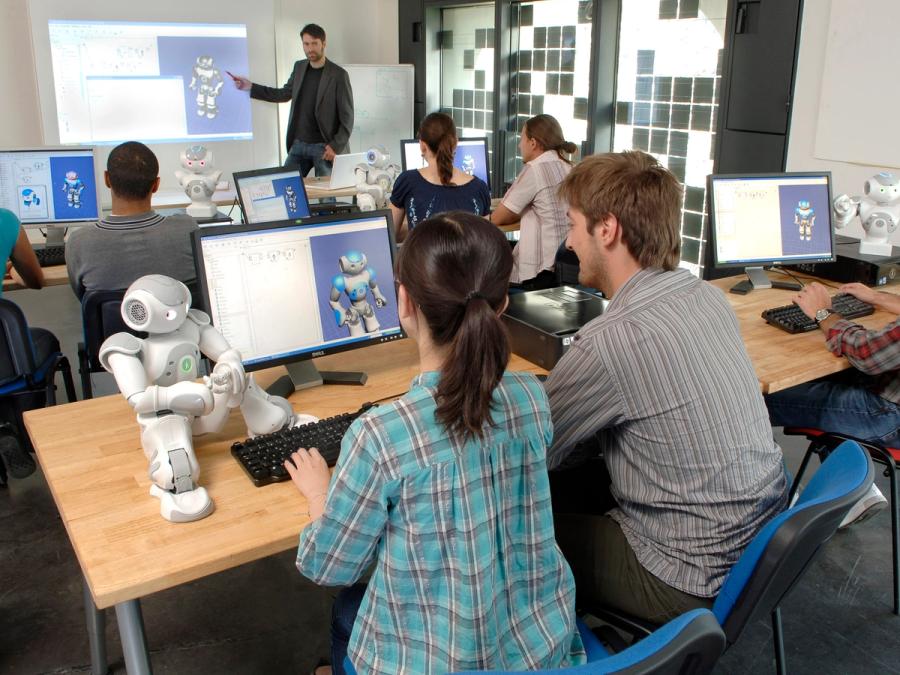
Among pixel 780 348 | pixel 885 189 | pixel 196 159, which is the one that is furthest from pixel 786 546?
pixel 196 159

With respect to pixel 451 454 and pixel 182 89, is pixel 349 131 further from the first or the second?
pixel 451 454

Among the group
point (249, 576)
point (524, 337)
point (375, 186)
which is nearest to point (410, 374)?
point (524, 337)

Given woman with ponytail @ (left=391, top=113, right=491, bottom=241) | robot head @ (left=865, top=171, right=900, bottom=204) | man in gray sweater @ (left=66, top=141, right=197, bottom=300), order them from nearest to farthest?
1. man in gray sweater @ (left=66, top=141, right=197, bottom=300)
2. robot head @ (left=865, top=171, right=900, bottom=204)
3. woman with ponytail @ (left=391, top=113, right=491, bottom=241)

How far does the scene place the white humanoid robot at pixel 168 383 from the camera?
144 centimetres

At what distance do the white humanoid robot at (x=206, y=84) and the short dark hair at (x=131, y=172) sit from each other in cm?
386

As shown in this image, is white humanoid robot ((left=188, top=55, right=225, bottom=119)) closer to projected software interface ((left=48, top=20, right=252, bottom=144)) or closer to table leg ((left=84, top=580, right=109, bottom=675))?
projected software interface ((left=48, top=20, right=252, bottom=144))

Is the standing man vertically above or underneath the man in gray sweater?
above

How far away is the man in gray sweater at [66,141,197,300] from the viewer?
2.66 metres

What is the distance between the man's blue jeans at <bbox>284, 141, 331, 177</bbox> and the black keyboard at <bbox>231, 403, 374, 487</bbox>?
491 centimetres

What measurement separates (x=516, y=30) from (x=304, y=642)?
5.40 m

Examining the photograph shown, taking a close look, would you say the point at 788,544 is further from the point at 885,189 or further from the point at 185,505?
the point at 885,189

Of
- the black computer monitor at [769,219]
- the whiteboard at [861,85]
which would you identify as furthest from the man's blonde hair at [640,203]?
the whiteboard at [861,85]

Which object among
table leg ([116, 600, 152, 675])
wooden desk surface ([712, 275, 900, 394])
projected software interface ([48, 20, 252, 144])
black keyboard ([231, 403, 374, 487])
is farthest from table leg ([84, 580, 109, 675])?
projected software interface ([48, 20, 252, 144])

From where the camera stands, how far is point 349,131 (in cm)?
643
